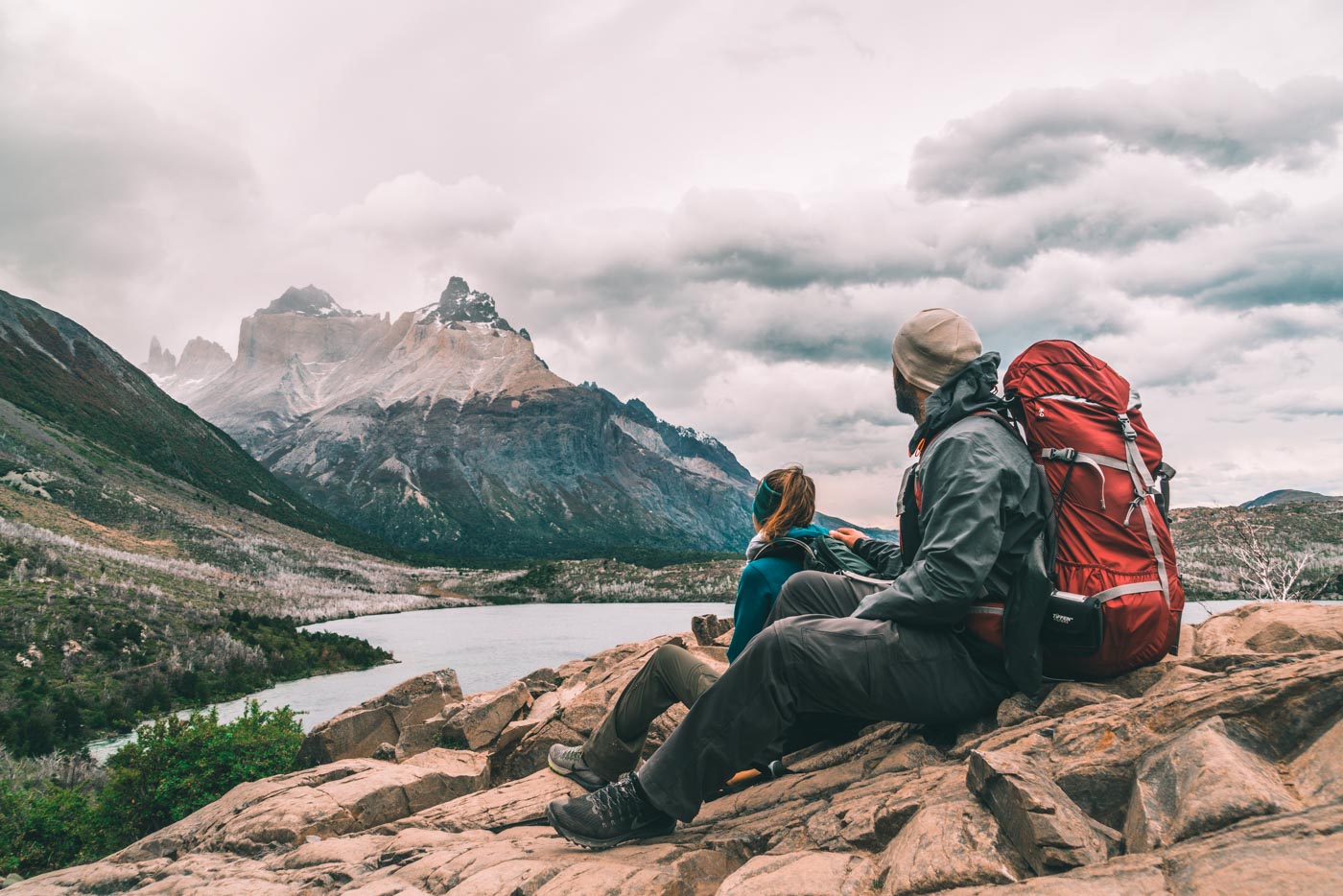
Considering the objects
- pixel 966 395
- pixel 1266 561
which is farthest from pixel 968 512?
pixel 1266 561

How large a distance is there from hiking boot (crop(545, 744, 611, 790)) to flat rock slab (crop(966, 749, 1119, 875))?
3028mm

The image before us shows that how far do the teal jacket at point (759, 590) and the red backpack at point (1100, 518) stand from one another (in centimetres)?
188

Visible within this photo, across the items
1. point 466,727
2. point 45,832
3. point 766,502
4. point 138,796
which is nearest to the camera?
point 766,502

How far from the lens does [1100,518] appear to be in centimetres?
405

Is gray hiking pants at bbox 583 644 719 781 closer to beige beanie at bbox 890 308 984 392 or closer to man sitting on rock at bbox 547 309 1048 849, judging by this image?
man sitting on rock at bbox 547 309 1048 849

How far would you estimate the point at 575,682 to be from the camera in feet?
46.9

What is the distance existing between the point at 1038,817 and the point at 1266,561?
2663 centimetres

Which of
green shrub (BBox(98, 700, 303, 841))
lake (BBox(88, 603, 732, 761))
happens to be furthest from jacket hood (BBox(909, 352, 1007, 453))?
lake (BBox(88, 603, 732, 761))

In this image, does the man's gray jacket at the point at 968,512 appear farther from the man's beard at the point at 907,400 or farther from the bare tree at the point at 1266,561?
the bare tree at the point at 1266,561

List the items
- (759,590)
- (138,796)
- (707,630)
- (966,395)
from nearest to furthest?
(966,395)
(759,590)
(138,796)
(707,630)

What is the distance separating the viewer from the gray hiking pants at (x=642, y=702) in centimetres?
541

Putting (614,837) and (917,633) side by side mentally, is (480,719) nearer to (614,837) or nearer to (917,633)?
(614,837)

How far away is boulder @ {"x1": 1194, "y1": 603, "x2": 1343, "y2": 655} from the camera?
4.48 meters

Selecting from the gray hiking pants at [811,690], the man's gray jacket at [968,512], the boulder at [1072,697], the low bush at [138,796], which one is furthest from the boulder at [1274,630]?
the low bush at [138,796]
